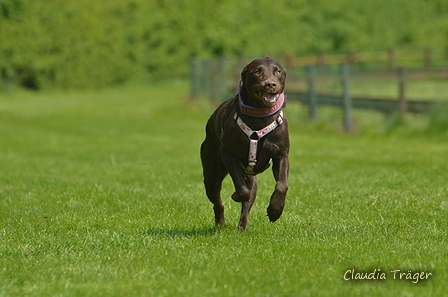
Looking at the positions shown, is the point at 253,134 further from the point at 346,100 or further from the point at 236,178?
the point at 346,100

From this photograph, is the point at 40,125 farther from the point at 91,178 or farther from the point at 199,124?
the point at 91,178

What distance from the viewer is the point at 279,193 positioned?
19.8 feet

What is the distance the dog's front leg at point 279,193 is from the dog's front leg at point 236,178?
24cm

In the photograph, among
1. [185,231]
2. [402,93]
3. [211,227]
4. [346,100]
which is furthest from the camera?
[346,100]

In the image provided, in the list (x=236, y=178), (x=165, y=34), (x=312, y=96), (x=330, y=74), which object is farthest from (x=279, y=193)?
(x=165, y=34)

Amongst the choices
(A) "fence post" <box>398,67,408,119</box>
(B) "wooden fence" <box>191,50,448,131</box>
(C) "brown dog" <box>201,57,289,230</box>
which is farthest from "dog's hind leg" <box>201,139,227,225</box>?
(A) "fence post" <box>398,67,408,119</box>

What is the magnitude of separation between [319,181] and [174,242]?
4.08 m

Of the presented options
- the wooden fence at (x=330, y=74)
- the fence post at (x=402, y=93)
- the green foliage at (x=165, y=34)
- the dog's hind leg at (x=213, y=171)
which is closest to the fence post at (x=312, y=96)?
the wooden fence at (x=330, y=74)

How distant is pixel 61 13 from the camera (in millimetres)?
34625

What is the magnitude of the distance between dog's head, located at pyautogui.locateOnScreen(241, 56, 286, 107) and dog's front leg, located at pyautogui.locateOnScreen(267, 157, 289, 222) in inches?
20.0

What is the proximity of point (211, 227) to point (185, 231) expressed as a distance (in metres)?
0.30

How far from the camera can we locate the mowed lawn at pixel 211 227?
4.72 metres

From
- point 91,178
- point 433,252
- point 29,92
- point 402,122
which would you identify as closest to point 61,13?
point 29,92

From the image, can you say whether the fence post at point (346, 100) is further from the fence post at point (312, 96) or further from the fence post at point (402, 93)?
the fence post at point (312, 96)
